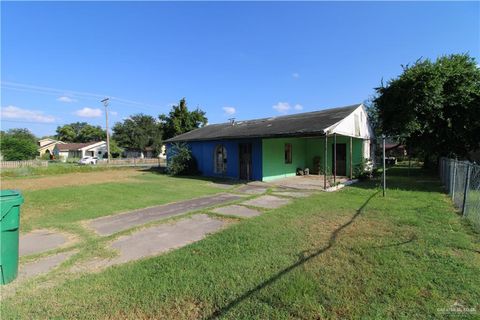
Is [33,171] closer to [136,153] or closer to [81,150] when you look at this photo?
[81,150]

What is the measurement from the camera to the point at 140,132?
56500mm

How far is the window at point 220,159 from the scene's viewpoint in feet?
56.9

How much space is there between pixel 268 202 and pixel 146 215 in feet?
12.5

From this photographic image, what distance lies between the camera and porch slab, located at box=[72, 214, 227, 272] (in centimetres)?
420

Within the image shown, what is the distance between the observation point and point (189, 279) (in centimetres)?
345

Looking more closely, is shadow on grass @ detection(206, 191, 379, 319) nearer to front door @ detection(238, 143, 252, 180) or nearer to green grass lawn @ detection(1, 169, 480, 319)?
green grass lawn @ detection(1, 169, 480, 319)

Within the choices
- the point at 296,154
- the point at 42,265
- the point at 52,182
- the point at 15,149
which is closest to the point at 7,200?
the point at 42,265

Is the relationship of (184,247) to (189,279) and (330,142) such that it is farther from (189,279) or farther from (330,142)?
(330,142)

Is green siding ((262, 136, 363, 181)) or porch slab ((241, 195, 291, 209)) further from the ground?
green siding ((262, 136, 363, 181))

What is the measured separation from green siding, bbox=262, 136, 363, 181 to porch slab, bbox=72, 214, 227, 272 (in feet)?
28.5

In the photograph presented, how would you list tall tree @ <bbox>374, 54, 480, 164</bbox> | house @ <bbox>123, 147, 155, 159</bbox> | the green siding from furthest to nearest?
1. house @ <bbox>123, 147, 155, 159</bbox>
2. the green siding
3. tall tree @ <bbox>374, 54, 480, 164</bbox>

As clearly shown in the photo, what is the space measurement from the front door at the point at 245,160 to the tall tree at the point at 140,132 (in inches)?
1738

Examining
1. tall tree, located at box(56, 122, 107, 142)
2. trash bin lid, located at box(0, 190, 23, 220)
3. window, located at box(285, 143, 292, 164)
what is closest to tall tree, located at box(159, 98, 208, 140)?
window, located at box(285, 143, 292, 164)

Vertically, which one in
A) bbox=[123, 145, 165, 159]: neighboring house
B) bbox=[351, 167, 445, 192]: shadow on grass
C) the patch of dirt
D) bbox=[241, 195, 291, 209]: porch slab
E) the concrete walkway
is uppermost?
bbox=[123, 145, 165, 159]: neighboring house
